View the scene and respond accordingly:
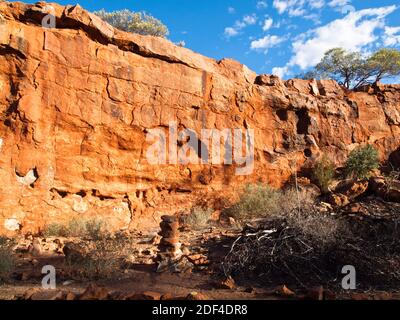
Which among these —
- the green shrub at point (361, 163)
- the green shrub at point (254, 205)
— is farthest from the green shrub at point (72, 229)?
the green shrub at point (361, 163)

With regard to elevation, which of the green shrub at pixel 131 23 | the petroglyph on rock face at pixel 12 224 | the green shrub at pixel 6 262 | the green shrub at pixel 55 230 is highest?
the green shrub at pixel 131 23

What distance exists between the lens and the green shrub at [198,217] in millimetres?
9547

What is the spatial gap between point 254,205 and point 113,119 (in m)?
4.72

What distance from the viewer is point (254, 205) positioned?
10.0 m

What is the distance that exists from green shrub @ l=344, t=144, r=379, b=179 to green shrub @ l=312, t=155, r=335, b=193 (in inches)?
25.4

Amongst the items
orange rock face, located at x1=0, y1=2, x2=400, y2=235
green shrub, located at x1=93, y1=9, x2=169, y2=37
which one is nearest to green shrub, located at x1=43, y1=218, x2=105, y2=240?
orange rock face, located at x1=0, y1=2, x2=400, y2=235

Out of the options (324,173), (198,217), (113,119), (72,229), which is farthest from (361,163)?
(72,229)

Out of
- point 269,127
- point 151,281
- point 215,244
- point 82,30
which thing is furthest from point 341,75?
point 151,281

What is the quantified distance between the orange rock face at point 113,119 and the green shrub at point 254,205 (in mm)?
1053

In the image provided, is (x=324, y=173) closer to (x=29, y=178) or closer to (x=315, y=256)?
(x=315, y=256)

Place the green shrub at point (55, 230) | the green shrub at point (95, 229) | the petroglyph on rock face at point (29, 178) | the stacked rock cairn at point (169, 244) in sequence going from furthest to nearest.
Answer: the petroglyph on rock face at point (29, 178)
the green shrub at point (55, 230)
the green shrub at point (95, 229)
the stacked rock cairn at point (169, 244)

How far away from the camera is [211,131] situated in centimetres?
1162

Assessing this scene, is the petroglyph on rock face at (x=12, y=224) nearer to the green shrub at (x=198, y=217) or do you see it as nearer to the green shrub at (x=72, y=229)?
the green shrub at (x=72, y=229)

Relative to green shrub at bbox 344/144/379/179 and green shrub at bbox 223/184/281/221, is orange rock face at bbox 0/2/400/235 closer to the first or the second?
green shrub at bbox 223/184/281/221
